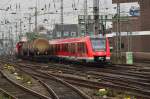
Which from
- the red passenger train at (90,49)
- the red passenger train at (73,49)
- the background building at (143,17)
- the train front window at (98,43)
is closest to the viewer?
the red passenger train at (90,49)

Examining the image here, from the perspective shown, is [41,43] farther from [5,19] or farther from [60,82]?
[60,82]

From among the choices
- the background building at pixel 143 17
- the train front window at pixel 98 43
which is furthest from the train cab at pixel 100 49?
the background building at pixel 143 17

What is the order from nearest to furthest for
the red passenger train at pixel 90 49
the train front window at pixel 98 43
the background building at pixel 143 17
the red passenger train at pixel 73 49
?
the red passenger train at pixel 90 49 < the red passenger train at pixel 73 49 < the train front window at pixel 98 43 < the background building at pixel 143 17

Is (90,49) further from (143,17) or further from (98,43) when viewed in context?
(143,17)

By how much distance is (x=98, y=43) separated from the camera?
36438mm

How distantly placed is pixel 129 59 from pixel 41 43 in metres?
12.6

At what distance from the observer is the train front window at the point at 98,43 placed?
3606 cm

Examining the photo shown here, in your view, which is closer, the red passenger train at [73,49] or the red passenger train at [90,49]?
the red passenger train at [90,49]

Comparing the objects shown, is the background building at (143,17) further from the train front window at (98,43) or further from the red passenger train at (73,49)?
the train front window at (98,43)

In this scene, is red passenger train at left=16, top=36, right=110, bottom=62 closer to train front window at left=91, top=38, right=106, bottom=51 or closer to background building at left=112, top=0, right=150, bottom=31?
train front window at left=91, top=38, right=106, bottom=51

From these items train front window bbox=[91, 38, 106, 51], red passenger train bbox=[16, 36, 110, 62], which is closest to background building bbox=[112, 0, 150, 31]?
red passenger train bbox=[16, 36, 110, 62]

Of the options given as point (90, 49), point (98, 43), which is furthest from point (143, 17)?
point (90, 49)

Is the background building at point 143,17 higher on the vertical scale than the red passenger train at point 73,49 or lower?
higher

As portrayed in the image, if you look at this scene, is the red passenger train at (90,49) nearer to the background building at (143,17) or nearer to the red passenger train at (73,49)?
the red passenger train at (73,49)
